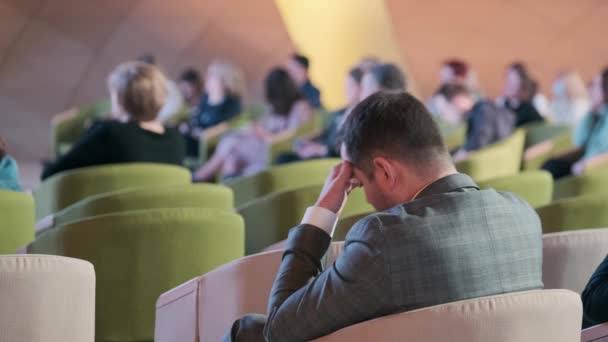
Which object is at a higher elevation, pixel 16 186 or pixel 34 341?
pixel 16 186

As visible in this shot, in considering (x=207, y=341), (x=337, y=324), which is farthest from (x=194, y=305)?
(x=337, y=324)

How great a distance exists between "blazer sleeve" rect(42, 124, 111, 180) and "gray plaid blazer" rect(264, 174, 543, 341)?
333cm

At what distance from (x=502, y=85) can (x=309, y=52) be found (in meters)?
3.86

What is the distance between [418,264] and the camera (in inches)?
87.1

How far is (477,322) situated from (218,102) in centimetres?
819

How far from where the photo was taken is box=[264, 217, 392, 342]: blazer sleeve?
7.17 ft

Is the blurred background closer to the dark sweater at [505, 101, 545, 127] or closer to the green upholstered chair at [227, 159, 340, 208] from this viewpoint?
the dark sweater at [505, 101, 545, 127]

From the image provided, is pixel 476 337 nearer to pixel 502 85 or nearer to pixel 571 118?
pixel 571 118

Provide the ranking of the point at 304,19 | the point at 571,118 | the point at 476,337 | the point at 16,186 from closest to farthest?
1. the point at 476,337
2. the point at 16,186
3. the point at 571,118
4. the point at 304,19

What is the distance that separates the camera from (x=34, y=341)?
2473 mm

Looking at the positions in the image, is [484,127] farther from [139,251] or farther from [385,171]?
[385,171]

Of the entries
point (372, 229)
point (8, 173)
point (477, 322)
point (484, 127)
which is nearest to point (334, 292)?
point (372, 229)

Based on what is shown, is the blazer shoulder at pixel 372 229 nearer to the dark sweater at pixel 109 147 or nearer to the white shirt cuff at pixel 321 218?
the white shirt cuff at pixel 321 218

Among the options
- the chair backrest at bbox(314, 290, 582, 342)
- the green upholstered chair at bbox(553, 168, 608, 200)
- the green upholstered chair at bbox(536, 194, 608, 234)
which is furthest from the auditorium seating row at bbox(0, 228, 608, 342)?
the green upholstered chair at bbox(553, 168, 608, 200)
